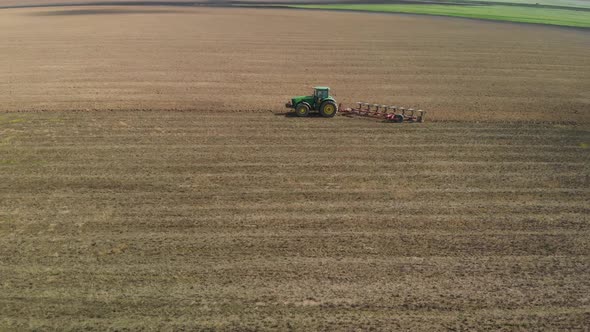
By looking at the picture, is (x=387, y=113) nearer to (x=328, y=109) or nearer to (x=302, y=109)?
(x=328, y=109)

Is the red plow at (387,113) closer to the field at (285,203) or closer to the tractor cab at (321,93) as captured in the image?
the field at (285,203)

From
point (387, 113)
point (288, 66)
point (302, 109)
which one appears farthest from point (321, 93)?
point (288, 66)

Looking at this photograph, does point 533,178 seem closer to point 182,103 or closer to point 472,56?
point 182,103

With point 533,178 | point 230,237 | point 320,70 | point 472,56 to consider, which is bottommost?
point 230,237

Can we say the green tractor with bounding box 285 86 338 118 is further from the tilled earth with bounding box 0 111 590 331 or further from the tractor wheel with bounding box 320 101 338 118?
the tilled earth with bounding box 0 111 590 331

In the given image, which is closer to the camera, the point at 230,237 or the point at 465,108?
the point at 230,237

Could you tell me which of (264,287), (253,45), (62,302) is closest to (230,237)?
(264,287)
